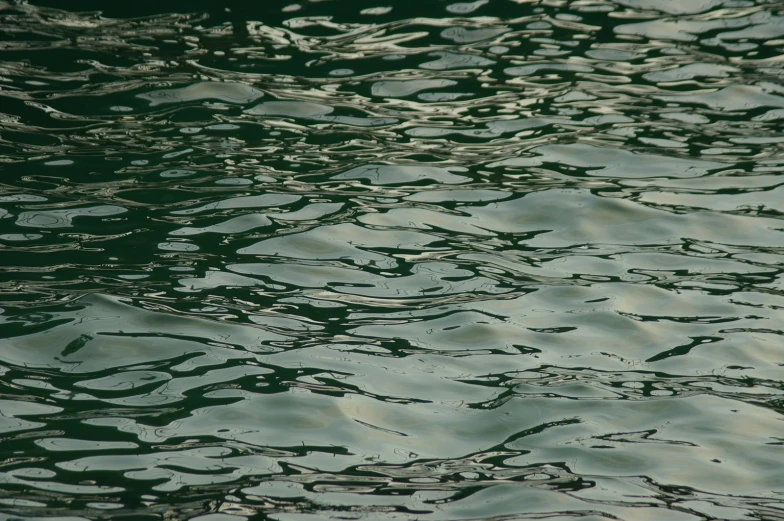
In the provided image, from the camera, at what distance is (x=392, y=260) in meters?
4.77

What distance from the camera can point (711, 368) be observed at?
155 inches

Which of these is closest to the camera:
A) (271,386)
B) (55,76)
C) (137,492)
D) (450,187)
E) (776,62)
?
(137,492)

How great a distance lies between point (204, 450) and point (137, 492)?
0.31 m

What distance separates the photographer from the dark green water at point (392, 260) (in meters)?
3.29

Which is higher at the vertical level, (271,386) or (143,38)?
(143,38)

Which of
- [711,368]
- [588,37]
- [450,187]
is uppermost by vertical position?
[588,37]

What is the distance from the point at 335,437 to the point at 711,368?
5.38ft

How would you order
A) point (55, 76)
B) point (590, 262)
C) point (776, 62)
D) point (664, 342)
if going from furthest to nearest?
point (776, 62)
point (55, 76)
point (590, 262)
point (664, 342)

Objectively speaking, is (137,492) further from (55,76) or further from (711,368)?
(55,76)

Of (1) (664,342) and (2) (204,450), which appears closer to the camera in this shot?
(2) (204,450)

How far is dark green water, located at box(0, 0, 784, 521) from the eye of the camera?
329cm

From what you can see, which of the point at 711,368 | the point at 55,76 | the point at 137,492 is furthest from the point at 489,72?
the point at 137,492

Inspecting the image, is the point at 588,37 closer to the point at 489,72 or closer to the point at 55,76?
the point at 489,72

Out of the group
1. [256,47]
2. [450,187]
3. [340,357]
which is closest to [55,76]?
[256,47]
